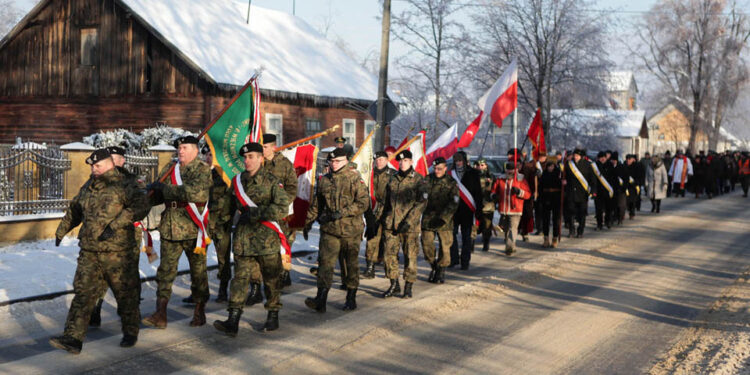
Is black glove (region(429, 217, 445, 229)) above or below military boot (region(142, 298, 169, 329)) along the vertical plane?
above

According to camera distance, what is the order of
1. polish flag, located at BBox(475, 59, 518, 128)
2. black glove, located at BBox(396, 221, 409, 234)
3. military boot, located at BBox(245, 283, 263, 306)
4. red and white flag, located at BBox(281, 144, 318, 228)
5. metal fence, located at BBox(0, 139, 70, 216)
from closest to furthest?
military boot, located at BBox(245, 283, 263, 306), black glove, located at BBox(396, 221, 409, 234), red and white flag, located at BBox(281, 144, 318, 228), metal fence, located at BBox(0, 139, 70, 216), polish flag, located at BBox(475, 59, 518, 128)

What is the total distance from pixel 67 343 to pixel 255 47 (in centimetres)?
2394

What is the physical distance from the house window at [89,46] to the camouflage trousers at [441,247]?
19646mm

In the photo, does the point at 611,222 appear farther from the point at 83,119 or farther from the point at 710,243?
the point at 83,119

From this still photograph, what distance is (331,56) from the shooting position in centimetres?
3447

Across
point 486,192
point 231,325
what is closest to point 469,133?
point 486,192

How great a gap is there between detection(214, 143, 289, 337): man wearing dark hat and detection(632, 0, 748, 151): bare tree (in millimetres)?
52347

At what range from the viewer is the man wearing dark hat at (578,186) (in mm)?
16500

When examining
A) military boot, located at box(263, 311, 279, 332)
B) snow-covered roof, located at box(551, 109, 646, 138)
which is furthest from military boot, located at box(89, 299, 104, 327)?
snow-covered roof, located at box(551, 109, 646, 138)

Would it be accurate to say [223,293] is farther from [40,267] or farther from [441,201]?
[40,267]

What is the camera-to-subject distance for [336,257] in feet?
29.7

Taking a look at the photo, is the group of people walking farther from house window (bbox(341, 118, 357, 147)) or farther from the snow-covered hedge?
house window (bbox(341, 118, 357, 147))

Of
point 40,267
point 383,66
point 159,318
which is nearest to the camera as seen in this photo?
point 159,318

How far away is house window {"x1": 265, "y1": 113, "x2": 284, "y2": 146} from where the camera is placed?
90.1 feet
